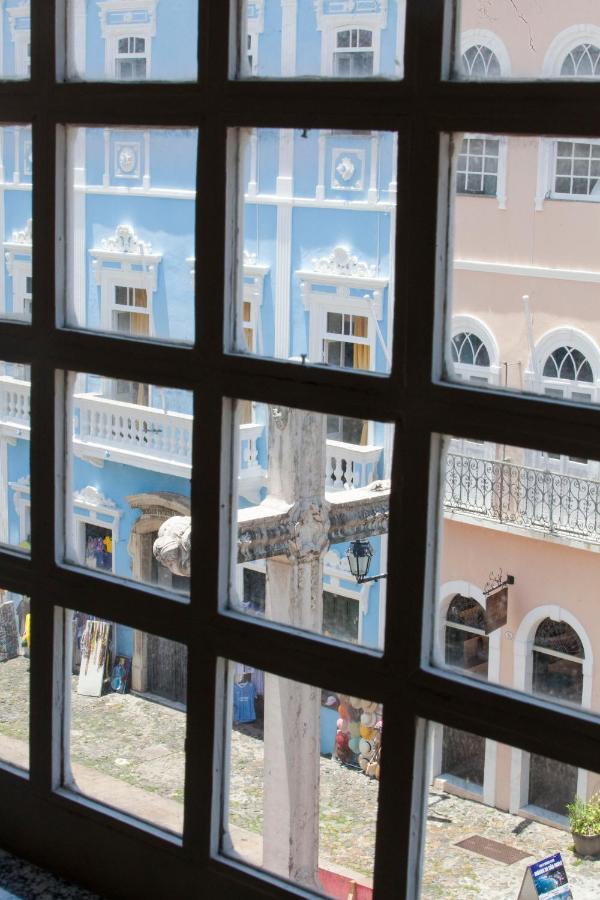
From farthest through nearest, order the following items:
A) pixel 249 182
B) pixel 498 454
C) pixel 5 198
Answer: pixel 5 198 → pixel 249 182 → pixel 498 454

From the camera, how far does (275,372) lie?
913mm

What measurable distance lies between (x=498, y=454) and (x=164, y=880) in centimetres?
47

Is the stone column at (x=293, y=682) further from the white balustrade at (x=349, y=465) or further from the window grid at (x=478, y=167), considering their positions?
the window grid at (x=478, y=167)

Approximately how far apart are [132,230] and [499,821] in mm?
553

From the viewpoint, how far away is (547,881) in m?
0.83

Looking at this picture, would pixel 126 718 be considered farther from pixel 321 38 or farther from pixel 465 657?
pixel 321 38

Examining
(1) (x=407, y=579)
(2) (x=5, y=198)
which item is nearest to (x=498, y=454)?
(1) (x=407, y=579)

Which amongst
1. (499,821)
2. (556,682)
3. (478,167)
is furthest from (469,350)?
(499,821)

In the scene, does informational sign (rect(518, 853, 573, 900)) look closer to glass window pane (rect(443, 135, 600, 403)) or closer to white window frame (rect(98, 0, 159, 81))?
glass window pane (rect(443, 135, 600, 403))

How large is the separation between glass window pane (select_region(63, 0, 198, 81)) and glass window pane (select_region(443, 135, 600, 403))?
0.27m

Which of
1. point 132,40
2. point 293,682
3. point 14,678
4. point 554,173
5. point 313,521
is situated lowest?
point 14,678

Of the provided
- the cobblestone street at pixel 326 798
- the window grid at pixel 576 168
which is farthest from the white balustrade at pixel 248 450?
the window grid at pixel 576 168

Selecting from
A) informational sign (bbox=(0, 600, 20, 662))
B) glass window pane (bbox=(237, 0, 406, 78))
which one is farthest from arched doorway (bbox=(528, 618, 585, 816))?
informational sign (bbox=(0, 600, 20, 662))

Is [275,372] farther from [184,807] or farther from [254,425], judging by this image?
[184,807]
